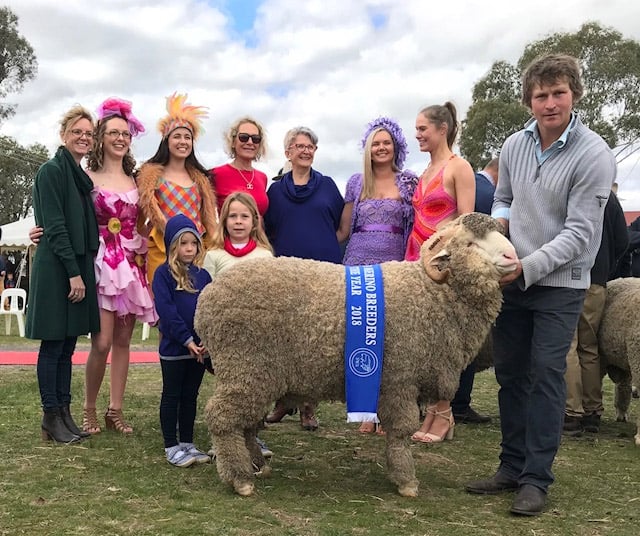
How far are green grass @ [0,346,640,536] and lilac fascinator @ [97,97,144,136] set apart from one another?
2438 mm

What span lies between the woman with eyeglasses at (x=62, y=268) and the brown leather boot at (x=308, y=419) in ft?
6.00

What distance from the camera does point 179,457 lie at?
4.38 m

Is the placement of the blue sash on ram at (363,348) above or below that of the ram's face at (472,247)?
below

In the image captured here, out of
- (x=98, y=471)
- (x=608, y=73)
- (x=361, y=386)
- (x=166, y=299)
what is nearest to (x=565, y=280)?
(x=361, y=386)

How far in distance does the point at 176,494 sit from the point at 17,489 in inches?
35.8

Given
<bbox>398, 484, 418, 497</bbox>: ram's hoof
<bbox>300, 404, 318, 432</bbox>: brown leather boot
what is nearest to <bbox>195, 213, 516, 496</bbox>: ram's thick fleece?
<bbox>398, 484, 418, 497</bbox>: ram's hoof

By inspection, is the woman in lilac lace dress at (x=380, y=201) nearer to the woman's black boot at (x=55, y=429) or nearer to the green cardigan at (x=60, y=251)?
the green cardigan at (x=60, y=251)

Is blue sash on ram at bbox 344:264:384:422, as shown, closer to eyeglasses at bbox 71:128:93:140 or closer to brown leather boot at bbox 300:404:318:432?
brown leather boot at bbox 300:404:318:432

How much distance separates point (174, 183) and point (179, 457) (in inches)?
78.0

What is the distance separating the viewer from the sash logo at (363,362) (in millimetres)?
3637

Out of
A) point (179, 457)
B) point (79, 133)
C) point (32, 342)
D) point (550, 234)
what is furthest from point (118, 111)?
point (32, 342)

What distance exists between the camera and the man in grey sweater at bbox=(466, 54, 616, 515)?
354 centimetres

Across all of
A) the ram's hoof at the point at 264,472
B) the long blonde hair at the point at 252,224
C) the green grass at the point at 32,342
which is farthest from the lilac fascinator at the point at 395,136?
the green grass at the point at 32,342

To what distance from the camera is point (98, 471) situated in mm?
4164
